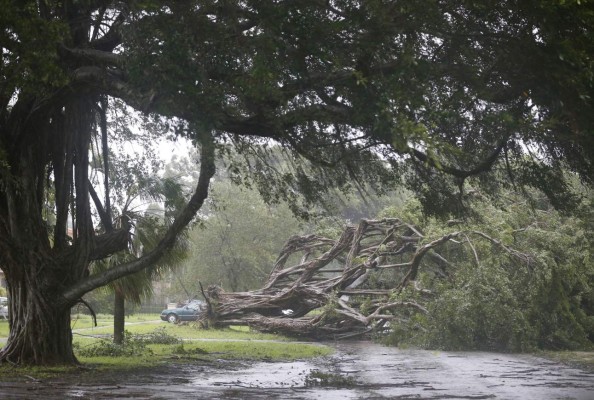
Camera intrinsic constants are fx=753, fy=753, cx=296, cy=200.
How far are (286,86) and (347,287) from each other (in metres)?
16.1

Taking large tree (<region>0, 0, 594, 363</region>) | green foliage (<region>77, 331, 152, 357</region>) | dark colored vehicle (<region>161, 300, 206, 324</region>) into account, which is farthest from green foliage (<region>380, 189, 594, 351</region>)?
dark colored vehicle (<region>161, 300, 206, 324</region>)

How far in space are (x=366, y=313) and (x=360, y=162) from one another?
457 inches

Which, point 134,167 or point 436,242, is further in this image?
point 436,242

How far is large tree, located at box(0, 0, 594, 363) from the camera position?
9.38 meters

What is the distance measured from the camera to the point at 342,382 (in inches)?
476

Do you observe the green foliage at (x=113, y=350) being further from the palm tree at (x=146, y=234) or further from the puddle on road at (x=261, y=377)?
the puddle on road at (x=261, y=377)

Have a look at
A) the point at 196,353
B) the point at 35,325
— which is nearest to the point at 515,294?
the point at 196,353

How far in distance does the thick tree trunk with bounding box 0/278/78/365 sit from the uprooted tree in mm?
11380

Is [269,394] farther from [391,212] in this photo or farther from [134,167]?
[391,212]

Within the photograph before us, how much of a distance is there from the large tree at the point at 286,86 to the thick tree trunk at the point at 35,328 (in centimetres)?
3

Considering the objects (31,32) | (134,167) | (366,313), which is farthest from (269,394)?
(366,313)

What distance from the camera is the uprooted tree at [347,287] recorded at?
77.6 feet

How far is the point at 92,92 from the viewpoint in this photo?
13016 mm

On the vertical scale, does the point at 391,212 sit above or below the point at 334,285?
above
